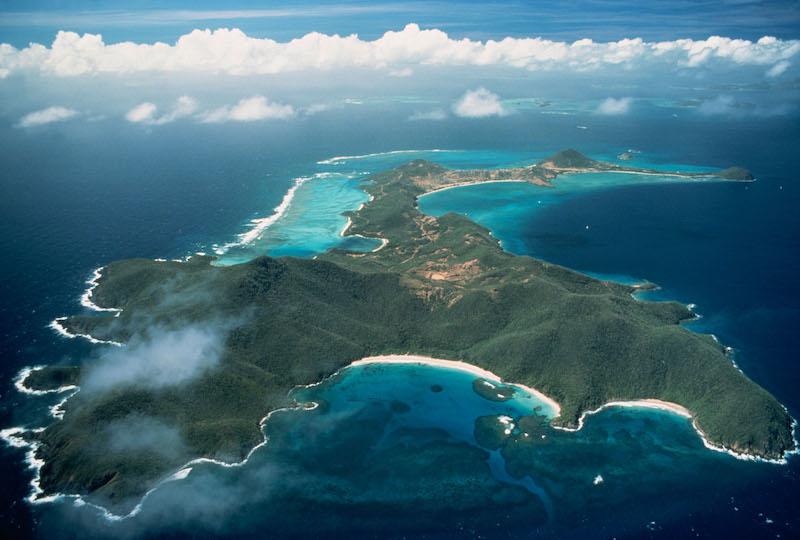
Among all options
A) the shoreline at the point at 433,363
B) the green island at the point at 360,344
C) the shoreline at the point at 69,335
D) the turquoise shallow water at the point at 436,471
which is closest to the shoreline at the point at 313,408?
the shoreline at the point at 433,363

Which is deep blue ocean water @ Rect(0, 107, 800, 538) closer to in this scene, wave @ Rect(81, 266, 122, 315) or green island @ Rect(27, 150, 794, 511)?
wave @ Rect(81, 266, 122, 315)

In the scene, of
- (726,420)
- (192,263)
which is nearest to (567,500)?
(726,420)

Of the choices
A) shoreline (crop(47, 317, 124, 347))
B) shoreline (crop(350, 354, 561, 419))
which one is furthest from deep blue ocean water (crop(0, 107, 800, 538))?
shoreline (crop(350, 354, 561, 419))

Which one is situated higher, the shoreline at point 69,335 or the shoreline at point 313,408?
the shoreline at point 69,335

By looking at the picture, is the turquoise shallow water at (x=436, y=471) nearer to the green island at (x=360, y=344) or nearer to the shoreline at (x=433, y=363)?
the green island at (x=360, y=344)

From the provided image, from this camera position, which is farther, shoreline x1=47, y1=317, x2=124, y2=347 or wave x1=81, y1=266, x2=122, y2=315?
wave x1=81, y1=266, x2=122, y2=315

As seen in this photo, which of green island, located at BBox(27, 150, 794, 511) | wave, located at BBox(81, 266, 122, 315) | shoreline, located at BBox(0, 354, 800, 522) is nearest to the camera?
shoreline, located at BBox(0, 354, 800, 522)

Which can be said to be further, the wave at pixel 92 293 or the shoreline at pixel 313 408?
the wave at pixel 92 293

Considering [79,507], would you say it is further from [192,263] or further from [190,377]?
[192,263]

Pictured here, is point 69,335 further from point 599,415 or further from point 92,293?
point 599,415
